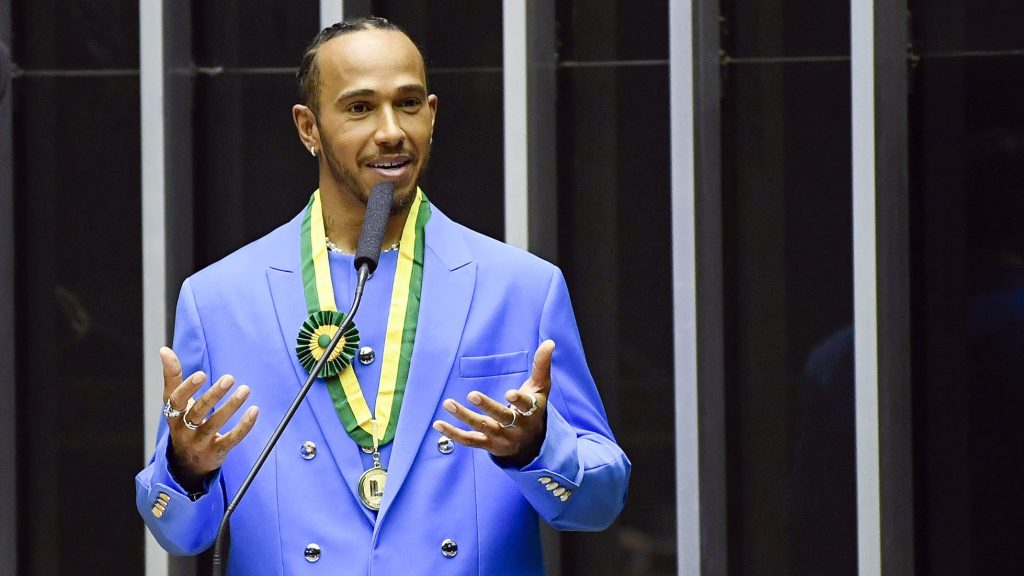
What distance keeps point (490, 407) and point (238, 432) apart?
407 mm

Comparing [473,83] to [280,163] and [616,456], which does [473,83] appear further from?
[616,456]

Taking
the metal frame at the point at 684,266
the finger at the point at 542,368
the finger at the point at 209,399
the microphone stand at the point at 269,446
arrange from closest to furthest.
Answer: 1. the microphone stand at the point at 269,446
2. the finger at the point at 209,399
3. the finger at the point at 542,368
4. the metal frame at the point at 684,266

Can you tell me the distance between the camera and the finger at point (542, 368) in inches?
106

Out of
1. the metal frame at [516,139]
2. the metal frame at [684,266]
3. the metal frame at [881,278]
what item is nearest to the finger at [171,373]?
the metal frame at [516,139]

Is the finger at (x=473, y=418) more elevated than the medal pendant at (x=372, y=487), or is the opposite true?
the finger at (x=473, y=418)

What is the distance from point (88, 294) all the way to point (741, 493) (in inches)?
112

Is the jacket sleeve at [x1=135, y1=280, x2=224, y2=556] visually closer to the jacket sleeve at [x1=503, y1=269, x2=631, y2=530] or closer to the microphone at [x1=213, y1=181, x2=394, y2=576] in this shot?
the microphone at [x1=213, y1=181, x2=394, y2=576]

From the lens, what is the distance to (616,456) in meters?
2.94

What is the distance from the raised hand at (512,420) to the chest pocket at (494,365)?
208 millimetres

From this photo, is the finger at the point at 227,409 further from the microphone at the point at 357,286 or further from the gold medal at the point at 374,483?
the gold medal at the point at 374,483

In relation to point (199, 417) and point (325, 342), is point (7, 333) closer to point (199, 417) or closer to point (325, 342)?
point (325, 342)

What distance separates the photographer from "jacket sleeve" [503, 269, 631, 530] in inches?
108

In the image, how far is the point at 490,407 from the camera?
8.59ft

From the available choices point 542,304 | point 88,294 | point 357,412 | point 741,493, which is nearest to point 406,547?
point 357,412
